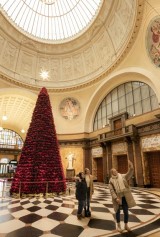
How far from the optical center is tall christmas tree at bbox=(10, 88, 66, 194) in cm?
781

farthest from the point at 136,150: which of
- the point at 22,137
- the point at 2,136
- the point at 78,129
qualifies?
the point at 2,136

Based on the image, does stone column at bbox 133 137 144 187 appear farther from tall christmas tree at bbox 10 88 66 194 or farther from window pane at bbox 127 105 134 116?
tall christmas tree at bbox 10 88 66 194

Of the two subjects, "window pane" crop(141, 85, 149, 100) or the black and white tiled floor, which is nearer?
the black and white tiled floor

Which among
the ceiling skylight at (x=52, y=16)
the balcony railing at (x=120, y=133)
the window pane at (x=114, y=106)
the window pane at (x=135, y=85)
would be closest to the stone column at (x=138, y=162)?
the balcony railing at (x=120, y=133)

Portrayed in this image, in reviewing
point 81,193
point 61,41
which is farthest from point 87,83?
point 81,193

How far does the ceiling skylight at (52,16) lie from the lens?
15.8m

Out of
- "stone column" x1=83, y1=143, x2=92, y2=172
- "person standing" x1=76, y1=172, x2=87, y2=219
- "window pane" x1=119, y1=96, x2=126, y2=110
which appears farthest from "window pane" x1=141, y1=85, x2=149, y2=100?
"person standing" x1=76, y1=172, x2=87, y2=219

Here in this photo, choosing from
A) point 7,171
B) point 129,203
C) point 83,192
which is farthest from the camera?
point 7,171

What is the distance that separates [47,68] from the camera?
61.7 ft

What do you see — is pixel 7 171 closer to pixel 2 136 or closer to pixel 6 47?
pixel 2 136

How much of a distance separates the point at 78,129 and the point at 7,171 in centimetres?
1676

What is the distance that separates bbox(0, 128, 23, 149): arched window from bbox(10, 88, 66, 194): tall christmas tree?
2108 cm

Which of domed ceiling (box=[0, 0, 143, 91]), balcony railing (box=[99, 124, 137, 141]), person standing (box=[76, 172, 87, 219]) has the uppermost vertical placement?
domed ceiling (box=[0, 0, 143, 91])

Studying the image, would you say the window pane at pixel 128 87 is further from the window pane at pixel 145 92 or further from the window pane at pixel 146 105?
the window pane at pixel 146 105
